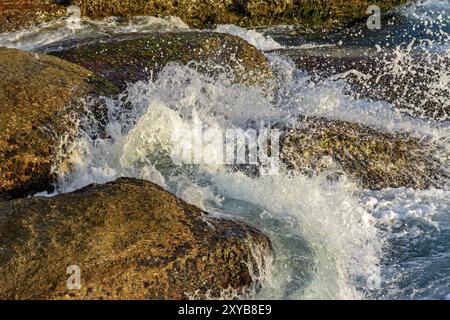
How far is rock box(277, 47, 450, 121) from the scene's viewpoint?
365 inches

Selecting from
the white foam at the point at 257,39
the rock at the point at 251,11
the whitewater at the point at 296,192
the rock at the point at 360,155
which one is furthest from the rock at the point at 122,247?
the rock at the point at 251,11

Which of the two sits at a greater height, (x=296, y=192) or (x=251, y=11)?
(x=251, y=11)

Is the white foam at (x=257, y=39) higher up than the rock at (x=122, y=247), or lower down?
higher up

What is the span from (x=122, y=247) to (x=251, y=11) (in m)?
11.3

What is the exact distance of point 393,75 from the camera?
10141 millimetres

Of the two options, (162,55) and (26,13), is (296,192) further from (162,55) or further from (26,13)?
(26,13)

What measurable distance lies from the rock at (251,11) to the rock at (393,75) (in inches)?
138

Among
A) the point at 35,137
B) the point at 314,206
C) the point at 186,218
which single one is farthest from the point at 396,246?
the point at 35,137

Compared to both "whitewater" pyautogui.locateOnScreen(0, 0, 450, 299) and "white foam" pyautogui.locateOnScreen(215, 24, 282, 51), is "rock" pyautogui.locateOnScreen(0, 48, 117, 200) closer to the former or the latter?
"whitewater" pyautogui.locateOnScreen(0, 0, 450, 299)

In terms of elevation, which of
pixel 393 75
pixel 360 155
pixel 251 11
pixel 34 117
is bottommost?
pixel 360 155

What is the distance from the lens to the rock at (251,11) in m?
14.5

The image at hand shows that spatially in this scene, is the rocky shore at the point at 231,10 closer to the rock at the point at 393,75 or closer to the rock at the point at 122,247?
the rock at the point at 393,75

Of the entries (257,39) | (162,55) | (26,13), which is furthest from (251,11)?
(162,55)

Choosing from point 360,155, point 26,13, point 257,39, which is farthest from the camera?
point 26,13
